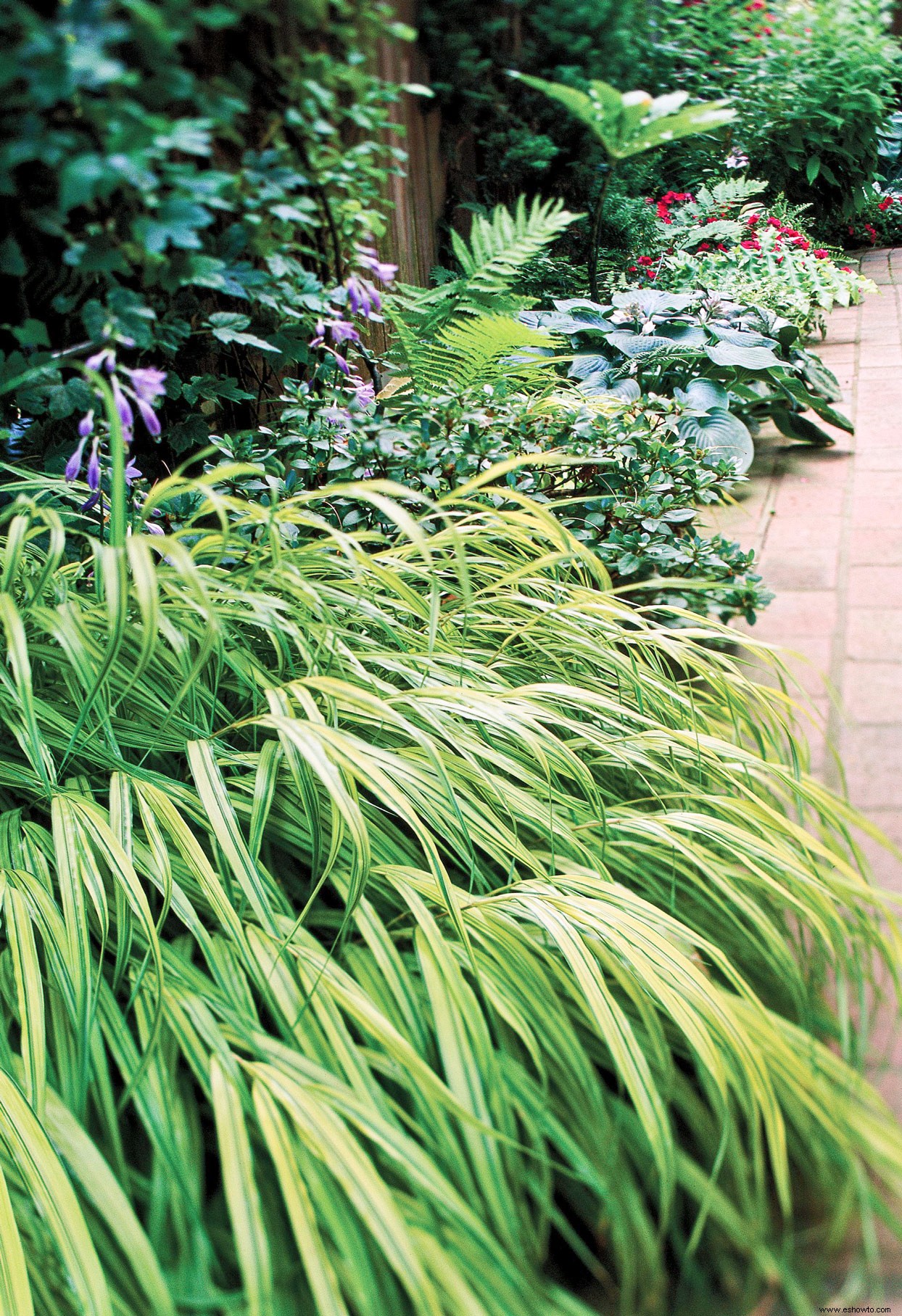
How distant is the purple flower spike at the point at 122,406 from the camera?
3.48 feet

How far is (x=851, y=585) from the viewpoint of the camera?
7.19 feet

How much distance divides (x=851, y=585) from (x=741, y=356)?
84 centimetres

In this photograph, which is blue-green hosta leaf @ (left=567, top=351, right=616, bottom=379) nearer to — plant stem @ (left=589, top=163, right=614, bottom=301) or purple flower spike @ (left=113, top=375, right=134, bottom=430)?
plant stem @ (left=589, top=163, right=614, bottom=301)

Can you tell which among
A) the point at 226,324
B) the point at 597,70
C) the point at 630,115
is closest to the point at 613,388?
the point at 630,115

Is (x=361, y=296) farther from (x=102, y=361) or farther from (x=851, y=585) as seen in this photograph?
(x=851, y=585)

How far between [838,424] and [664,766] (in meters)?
2.05

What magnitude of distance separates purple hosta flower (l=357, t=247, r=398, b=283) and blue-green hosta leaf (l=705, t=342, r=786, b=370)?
1482 millimetres

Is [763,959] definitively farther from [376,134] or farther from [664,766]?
[376,134]

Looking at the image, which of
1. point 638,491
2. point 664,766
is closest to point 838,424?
point 638,491

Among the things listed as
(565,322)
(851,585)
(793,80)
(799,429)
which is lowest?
(851,585)

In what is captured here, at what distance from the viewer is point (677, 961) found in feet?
3.10

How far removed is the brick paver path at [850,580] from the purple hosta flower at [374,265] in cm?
75

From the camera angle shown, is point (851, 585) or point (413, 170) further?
point (851, 585)

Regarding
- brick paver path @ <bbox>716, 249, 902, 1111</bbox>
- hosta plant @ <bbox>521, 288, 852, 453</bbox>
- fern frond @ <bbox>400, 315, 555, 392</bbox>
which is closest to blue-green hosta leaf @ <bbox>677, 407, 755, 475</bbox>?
hosta plant @ <bbox>521, 288, 852, 453</bbox>
